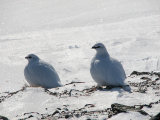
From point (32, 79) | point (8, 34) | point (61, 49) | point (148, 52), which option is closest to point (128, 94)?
point (32, 79)

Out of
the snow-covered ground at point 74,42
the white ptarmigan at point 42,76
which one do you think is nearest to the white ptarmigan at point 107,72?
the snow-covered ground at point 74,42

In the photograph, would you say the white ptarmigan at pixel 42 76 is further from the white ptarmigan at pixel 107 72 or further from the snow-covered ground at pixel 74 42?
the white ptarmigan at pixel 107 72

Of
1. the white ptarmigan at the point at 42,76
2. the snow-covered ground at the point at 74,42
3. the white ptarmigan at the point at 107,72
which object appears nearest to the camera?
the snow-covered ground at the point at 74,42

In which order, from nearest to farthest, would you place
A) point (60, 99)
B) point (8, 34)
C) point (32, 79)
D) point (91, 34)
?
point (60, 99)
point (32, 79)
point (91, 34)
point (8, 34)

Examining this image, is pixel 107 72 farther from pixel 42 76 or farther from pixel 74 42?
pixel 74 42

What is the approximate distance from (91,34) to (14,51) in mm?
5348

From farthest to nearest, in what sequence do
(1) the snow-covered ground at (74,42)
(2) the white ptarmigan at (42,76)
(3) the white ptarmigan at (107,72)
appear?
(2) the white ptarmigan at (42,76)
(3) the white ptarmigan at (107,72)
(1) the snow-covered ground at (74,42)

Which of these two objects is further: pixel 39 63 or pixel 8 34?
pixel 8 34

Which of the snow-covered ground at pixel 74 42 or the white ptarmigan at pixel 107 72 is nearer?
the snow-covered ground at pixel 74 42

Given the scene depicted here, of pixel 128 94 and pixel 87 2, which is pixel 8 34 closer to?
pixel 87 2

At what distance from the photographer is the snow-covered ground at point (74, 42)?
22.3 ft

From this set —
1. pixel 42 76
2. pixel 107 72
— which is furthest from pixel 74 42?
pixel 107 72

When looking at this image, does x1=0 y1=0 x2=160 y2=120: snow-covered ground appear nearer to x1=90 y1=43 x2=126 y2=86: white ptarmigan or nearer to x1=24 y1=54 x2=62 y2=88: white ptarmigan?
x1=90 y1=43 x2=126 y2=86: white ptarmigan

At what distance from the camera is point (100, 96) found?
714 cm
